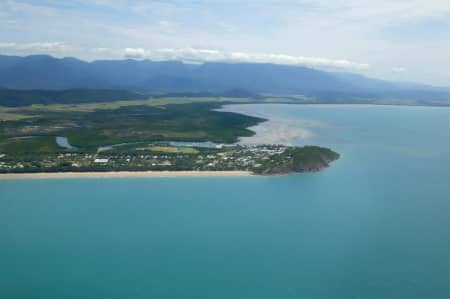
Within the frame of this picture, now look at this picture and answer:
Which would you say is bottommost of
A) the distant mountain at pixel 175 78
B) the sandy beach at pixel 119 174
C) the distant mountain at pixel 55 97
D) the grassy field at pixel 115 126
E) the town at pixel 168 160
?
the sandy beach at pixel 119 174

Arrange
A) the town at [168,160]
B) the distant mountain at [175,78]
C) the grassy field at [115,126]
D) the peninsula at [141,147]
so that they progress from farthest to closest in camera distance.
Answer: the distant mountain at [175,78] → the grassy field at [115,126] → the peninsula at [141,147] → the town at [168,160]

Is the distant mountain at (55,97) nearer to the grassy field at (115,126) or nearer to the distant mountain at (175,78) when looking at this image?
the grassy field at (115,126)

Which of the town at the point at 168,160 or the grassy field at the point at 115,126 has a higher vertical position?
the grassy field at the point at 115,126

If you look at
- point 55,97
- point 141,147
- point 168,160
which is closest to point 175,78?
point 55,97

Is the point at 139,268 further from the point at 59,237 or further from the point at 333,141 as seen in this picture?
the point at 333,141

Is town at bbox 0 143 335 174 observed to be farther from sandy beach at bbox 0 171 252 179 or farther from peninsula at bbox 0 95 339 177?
sandy beach at bbox 0 171 252 179

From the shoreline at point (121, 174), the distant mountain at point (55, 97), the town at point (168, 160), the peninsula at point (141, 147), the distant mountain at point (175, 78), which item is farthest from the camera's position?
the distant mountain at point (175, 78)

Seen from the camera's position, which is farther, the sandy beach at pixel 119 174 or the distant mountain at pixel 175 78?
the distant mountain at pixel 175 78

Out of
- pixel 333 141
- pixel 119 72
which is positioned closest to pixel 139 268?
pixel 333 141

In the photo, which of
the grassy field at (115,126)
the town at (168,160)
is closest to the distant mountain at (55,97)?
the grassy field at (115,126)
